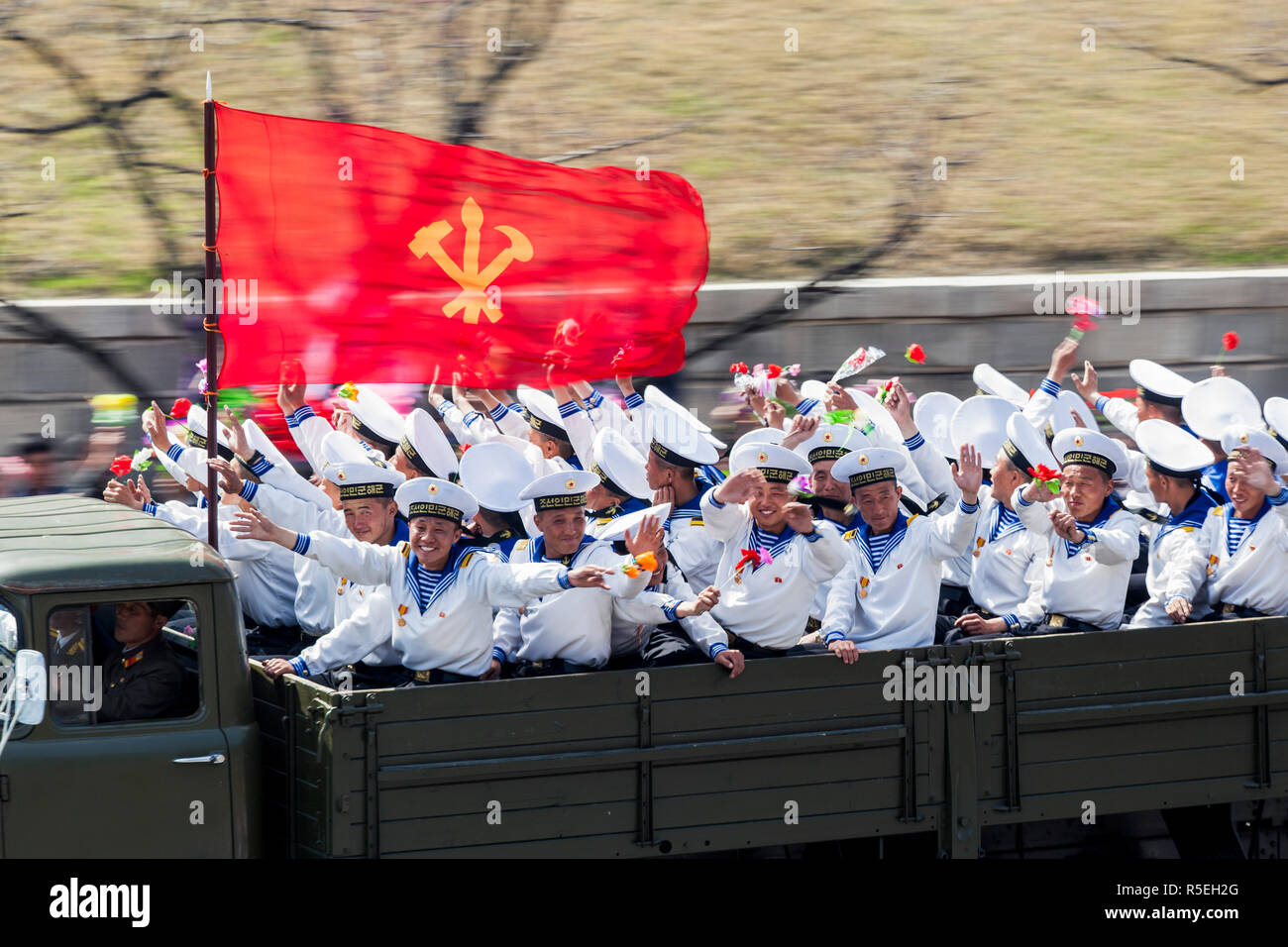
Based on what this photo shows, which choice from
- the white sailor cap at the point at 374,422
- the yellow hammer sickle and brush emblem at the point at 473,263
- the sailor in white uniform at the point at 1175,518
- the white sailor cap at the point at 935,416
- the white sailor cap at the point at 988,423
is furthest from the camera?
the white sailor cap at the point at 935,416

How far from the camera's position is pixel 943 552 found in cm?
708

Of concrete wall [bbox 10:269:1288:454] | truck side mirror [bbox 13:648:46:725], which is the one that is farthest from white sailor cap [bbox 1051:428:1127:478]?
concrete wall [bbox 10:269:1288:454]

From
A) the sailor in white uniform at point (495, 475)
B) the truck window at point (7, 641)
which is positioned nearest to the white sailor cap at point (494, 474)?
the sailor in white uniform at point (495, 475)

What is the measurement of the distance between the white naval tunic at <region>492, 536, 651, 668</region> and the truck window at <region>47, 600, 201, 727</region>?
134 centimetres

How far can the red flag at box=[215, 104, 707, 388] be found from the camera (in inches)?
254

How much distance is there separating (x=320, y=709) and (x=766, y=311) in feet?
22.5

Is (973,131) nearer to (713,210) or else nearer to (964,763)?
(713,210)

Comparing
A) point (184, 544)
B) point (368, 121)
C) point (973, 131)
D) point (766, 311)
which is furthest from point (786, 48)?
point (184, 544)

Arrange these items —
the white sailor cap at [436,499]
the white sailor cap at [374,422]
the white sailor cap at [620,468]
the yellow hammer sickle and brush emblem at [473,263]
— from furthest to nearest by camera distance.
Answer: the white sailor cap at [374,422], the white sailor cap at [620,468], the yellow hammer sickle and brush emblem at [473,263], the white sailor cap at [436,499]

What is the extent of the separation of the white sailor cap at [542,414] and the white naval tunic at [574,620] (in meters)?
1.85

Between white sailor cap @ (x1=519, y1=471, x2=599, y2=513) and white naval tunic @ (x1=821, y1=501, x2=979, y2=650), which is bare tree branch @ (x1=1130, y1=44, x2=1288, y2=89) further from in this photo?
white sailor cap @ (x1=519, y1=471, x2=599, y2=513)

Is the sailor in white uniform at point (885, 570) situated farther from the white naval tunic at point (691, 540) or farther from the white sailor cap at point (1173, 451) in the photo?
the white sailor cap at point (1173, 451)

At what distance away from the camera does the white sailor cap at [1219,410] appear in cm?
833

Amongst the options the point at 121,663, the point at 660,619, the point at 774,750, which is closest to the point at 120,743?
the point at 121,663
